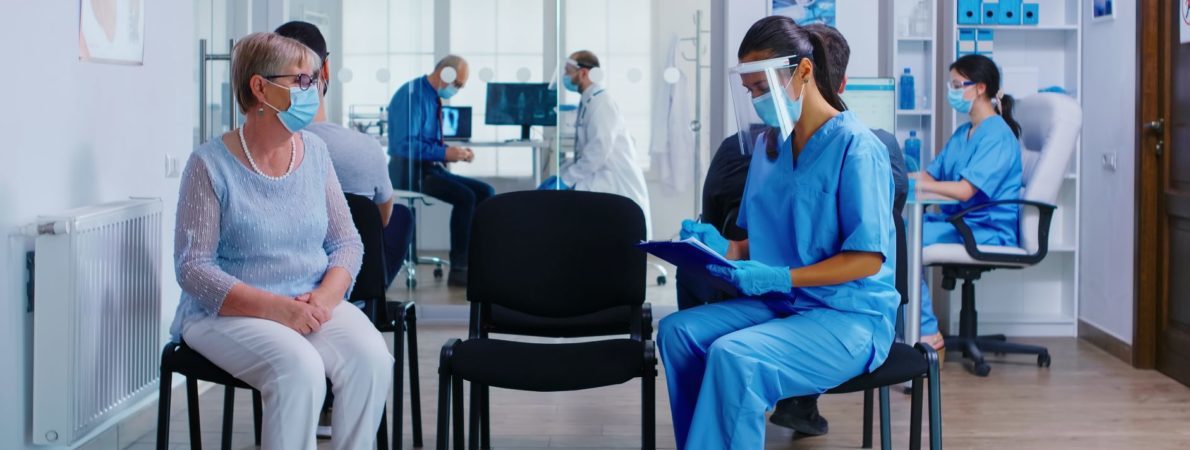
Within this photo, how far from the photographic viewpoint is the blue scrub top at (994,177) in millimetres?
4930

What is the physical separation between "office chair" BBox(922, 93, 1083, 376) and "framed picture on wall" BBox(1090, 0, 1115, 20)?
1.63 ft

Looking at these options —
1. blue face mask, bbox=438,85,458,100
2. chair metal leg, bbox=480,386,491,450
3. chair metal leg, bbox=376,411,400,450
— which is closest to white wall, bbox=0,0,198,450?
chair metal leg, bbox=376,411,400,450

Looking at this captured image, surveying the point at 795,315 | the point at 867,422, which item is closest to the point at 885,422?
the point at 867,422

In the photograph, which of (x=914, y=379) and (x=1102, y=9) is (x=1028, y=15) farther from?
(x=914, y=379)

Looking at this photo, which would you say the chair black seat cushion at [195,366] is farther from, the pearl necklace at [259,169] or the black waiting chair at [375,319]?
the pearl necklace at [259,169]

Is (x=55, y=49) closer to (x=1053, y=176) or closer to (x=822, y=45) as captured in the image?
(x=822, y=45)

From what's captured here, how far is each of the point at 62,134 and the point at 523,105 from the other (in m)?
2.94

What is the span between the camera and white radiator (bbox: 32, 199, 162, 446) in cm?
296

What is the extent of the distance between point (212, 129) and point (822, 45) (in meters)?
3.42

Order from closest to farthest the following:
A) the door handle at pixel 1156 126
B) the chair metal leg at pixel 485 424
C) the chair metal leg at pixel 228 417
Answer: the chair metal leg at pixel 228 417 < the chair metal leg at pixel 485 424 < the door handle at pixel 1156 126

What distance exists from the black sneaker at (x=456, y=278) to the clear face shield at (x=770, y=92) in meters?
3.46

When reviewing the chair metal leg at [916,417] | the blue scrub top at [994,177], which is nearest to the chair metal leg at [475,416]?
the chair metal leg at [916,417]

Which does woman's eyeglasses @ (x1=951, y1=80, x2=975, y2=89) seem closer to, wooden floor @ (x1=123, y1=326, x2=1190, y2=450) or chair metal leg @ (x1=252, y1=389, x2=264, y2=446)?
wooden floor @ (x1=123, y1=326, x2=1190, y2=450)

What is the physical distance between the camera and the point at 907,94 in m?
5.67
